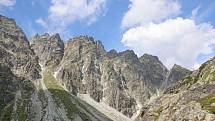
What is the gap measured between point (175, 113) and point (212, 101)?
6719 millimetres

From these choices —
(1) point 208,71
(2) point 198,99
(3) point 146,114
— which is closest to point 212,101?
(2) point 198,99

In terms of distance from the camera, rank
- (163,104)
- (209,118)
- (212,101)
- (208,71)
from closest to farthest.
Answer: (209,118) → (212,101) → (163,104) → (208,71)

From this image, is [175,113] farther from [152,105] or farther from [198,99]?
[152,105]

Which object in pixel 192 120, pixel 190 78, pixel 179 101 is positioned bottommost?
pixel 192 120

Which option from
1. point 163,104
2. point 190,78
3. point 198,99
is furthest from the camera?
point 190,78

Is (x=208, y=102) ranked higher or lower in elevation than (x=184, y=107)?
higher

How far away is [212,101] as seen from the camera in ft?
191

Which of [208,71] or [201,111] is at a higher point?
[208,71]

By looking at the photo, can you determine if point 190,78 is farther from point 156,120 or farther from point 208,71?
point 156,120

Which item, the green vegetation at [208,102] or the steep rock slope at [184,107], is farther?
the green vegetation at [208,102]

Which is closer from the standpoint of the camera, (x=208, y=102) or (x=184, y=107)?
(x=184, y=107)

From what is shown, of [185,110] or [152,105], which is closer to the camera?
[185,110]

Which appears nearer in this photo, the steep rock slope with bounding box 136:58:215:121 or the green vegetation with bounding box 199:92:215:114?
the steep rock slope with bounding box 136:58:215:121

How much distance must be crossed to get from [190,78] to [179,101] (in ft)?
392
